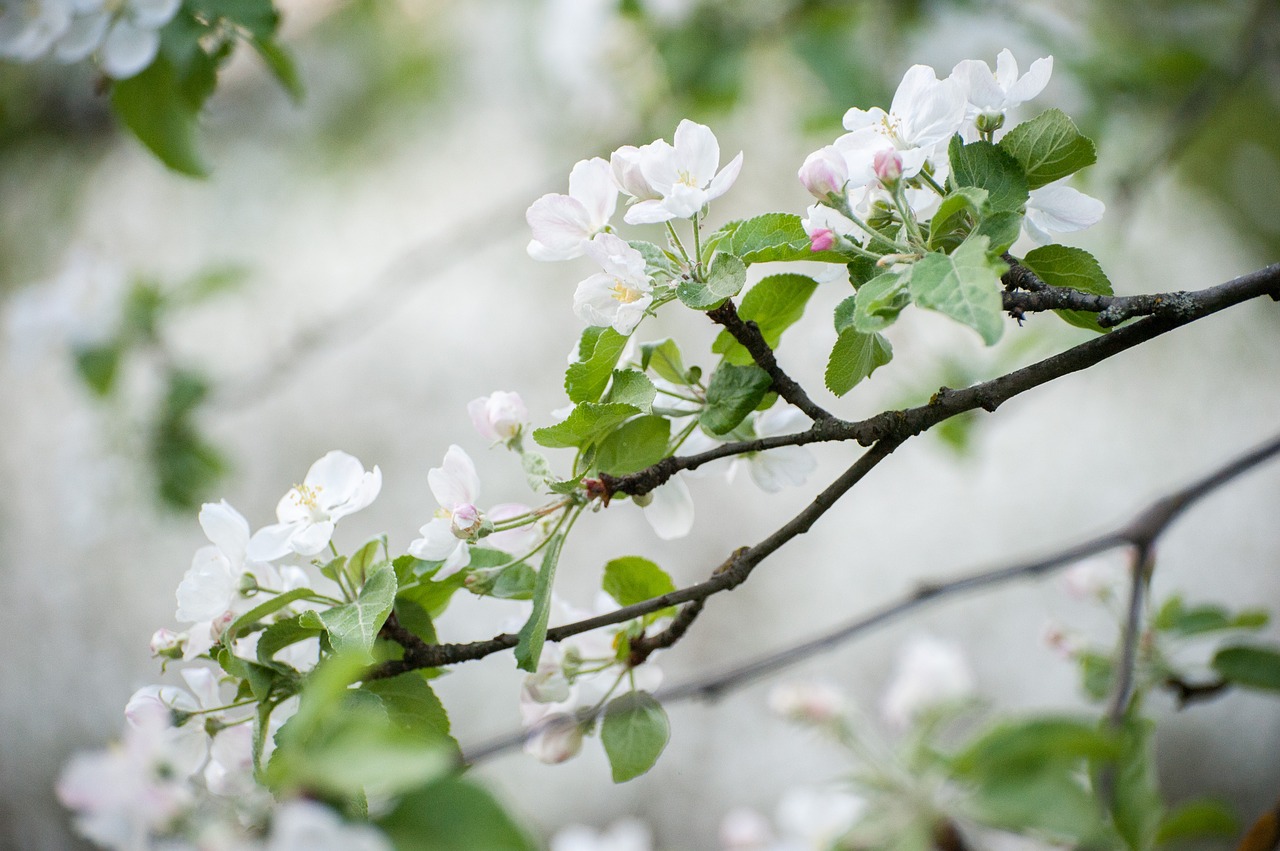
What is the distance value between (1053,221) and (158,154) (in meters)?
0.63

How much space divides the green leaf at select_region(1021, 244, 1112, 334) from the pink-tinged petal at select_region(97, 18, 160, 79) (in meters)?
0.59

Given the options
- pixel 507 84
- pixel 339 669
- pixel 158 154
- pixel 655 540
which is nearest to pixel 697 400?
pixel 339 669

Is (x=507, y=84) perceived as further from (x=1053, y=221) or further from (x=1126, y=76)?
(x=1053, y=221)

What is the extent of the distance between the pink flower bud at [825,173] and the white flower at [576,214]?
0.28 ft

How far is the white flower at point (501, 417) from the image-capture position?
42 centimetres

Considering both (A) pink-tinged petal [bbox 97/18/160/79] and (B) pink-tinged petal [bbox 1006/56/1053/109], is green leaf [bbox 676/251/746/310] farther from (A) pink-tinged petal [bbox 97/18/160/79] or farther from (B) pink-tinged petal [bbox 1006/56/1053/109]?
(A) pink-tinged petal [bbox 97/18/160/79]

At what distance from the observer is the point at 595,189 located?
382 mm

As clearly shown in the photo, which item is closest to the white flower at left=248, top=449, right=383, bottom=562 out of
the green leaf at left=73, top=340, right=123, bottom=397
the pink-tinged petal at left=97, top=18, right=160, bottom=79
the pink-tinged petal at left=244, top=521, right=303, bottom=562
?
the pink-tinged petal at left=244, top=521, right=303, bottom=562

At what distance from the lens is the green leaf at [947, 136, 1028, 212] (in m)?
0.35

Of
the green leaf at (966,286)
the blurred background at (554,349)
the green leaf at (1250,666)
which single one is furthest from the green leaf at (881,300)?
the blurred background at (554,349)

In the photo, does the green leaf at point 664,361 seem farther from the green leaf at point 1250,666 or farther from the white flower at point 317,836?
the green leaf at point 1250,666

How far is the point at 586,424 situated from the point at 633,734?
15cm

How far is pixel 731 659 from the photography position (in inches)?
52.9

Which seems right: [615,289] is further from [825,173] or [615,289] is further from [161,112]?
[161,112]
